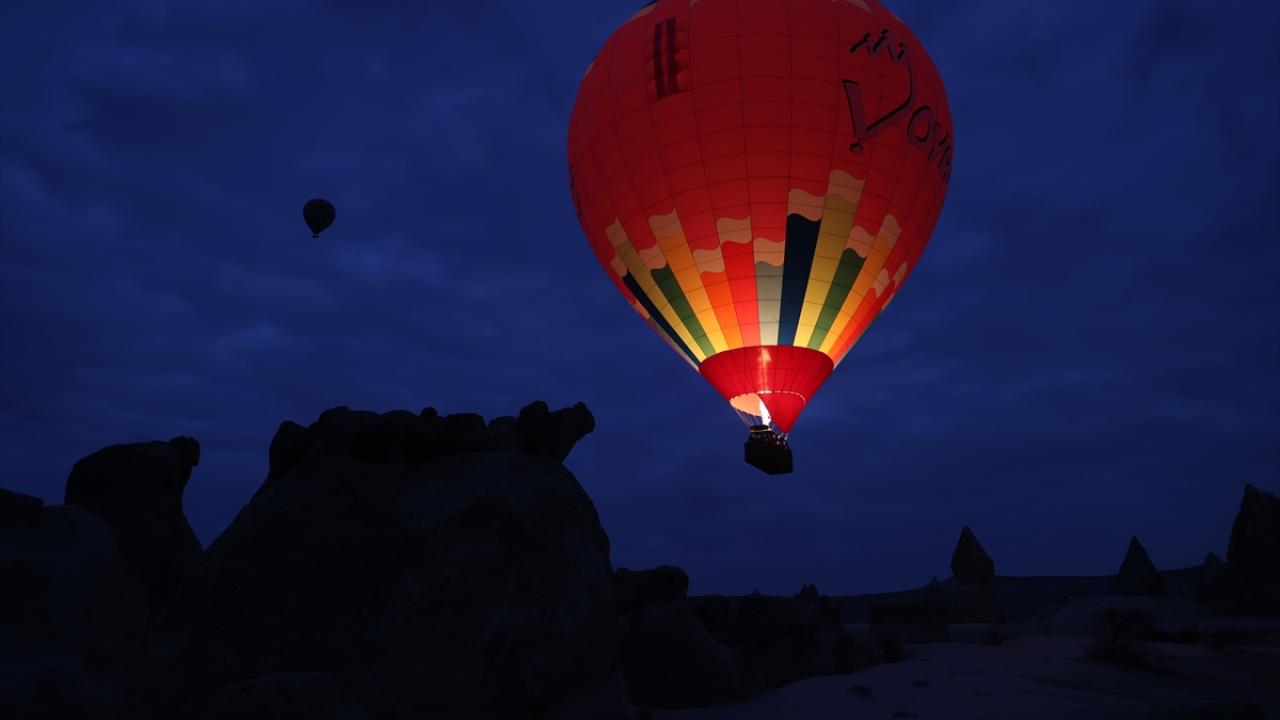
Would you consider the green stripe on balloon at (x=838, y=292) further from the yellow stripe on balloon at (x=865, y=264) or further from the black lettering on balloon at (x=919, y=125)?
the black lettering on balloon at (x=919, y=125)

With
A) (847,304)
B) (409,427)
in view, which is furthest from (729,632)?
(847,304)

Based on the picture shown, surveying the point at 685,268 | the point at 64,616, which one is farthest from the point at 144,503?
the point at 685,268

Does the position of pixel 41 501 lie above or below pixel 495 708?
above

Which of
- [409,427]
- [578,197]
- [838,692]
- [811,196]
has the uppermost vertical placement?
[578,197]

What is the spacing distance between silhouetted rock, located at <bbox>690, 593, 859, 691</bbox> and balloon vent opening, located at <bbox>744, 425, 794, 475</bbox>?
19.7 feet

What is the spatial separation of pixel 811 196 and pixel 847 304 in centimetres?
293

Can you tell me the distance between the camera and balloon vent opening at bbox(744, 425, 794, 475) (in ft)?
64.2

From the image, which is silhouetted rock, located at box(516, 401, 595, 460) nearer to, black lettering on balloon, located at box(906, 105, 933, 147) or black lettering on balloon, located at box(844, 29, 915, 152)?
black lettering on balloon, located at box(844, 29, 915, 152)

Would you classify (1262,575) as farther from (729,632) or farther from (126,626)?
(126,626)

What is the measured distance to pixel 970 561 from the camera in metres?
24.4

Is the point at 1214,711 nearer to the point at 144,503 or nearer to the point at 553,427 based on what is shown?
the point at 553,427

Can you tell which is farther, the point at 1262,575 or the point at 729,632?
the point at 1262,575

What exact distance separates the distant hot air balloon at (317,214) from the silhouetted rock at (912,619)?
21.3 m

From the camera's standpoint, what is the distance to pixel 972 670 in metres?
12.0
